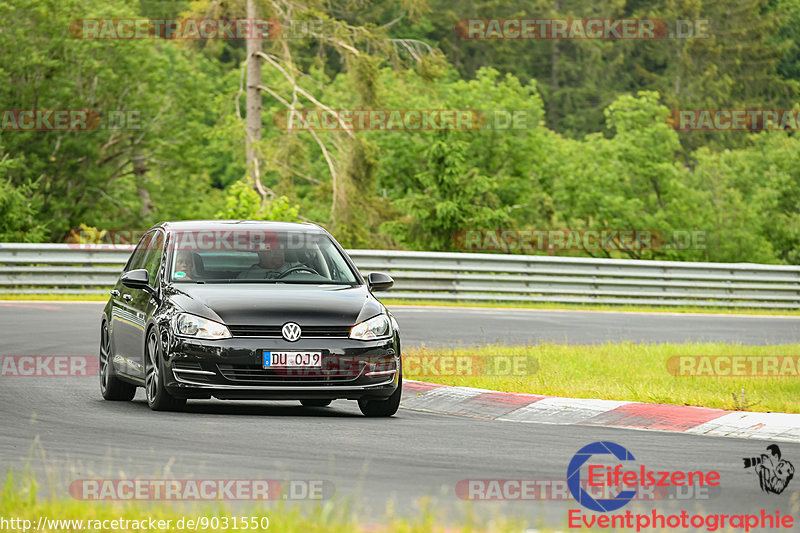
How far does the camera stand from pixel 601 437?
33.8 feet

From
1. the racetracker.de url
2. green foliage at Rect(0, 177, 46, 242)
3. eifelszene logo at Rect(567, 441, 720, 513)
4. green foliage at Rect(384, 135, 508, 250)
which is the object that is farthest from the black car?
green foliage at Rect(384, 135, 508, 250)

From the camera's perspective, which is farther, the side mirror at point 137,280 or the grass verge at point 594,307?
the grass verge at point 594,307

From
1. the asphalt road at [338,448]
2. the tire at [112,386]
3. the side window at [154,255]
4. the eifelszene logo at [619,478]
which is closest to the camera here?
the eifelszene logo at [619,478]

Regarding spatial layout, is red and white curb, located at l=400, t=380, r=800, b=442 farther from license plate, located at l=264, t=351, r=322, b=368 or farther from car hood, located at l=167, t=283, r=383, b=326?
license plate, located at l=264, t=351, r=322, b=368

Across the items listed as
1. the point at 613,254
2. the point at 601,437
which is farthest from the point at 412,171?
the point at 601,437

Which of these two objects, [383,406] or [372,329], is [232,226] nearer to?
[372,329]

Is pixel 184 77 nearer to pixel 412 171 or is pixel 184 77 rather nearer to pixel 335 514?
pixel 412 171

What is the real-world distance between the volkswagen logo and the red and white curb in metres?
2.02

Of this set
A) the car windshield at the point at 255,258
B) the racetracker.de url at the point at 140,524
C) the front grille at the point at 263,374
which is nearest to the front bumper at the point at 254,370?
the front grille at the point at 263,374

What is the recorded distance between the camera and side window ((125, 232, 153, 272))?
1293 centimetres

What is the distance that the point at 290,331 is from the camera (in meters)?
10.7

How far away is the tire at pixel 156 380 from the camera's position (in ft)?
36.1

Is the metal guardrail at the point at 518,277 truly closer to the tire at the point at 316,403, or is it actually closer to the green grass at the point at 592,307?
the green grass at the point at 592,307

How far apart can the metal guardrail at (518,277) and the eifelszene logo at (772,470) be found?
59.6ft
